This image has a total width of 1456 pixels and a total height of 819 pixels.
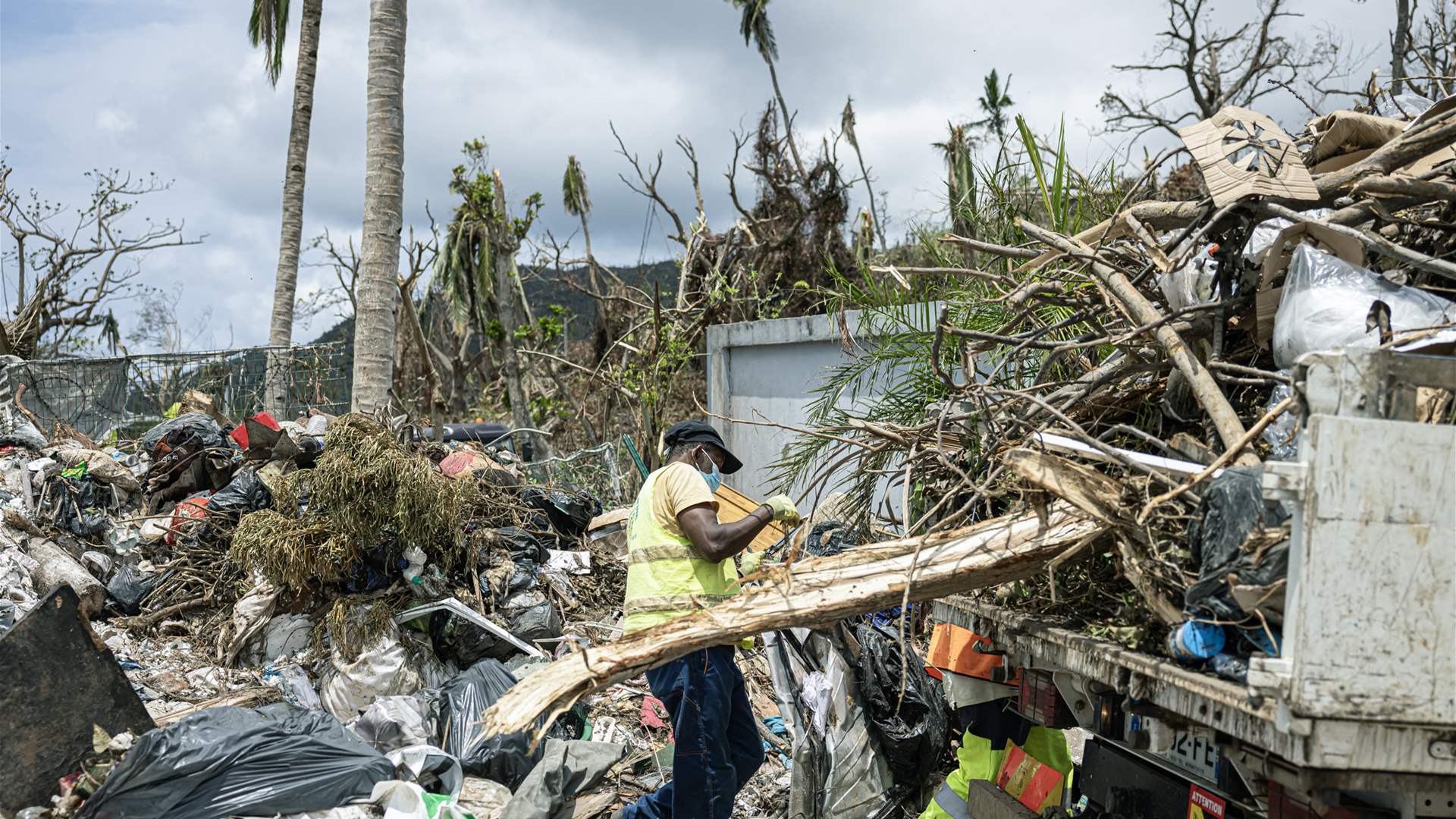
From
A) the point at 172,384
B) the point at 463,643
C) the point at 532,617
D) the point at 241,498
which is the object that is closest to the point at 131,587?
the point at 241,498

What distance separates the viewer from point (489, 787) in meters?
4.52

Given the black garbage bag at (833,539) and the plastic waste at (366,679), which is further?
the plastic waste at (366,679)

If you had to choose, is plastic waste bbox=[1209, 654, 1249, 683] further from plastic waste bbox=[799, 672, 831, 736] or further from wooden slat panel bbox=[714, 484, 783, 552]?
wooden slat panel bbox=[714, 484, 783, 552]

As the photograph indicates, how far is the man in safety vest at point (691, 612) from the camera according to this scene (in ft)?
12.6

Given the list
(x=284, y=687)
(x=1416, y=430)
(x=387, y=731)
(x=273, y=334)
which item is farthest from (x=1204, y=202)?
(x=273, y=334)

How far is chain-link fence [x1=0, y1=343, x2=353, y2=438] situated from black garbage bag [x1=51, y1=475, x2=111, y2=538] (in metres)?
3.67

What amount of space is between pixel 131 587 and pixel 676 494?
166 inches

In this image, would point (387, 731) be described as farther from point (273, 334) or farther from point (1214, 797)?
point (273, 334)

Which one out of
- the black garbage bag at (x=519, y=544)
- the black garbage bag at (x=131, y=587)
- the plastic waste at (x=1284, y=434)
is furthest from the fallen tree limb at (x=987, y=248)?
the black garbage bag at (x=131, y=587)

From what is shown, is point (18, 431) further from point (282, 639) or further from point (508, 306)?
point (508, 306)

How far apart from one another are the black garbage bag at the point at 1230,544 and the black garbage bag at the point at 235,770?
3.26 metres

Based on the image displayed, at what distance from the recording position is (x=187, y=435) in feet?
25.3

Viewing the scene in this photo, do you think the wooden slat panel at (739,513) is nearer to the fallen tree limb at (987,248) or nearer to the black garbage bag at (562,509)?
the black garbage bag at (562,509)

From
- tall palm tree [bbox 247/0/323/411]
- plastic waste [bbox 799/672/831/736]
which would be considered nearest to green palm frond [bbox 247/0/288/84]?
tall palm tree [bbox 247/0/323/411]
